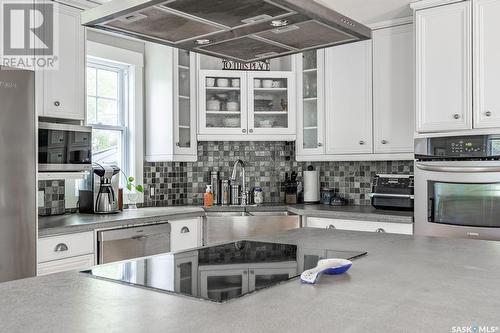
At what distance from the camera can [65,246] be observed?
113 inches

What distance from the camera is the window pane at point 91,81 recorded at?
12.9ft

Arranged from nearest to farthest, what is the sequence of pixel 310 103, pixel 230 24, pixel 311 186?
pixel 230 24, pixel 310 103, pixel 311 186

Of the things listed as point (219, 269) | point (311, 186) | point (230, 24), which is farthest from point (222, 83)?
point (219, 269)

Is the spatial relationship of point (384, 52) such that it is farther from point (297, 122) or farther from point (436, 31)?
point (297, 122)

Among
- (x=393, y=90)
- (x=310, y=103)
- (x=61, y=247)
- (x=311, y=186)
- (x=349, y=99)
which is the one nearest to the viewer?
(x=61, y=247)

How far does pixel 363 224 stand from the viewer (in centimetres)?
361

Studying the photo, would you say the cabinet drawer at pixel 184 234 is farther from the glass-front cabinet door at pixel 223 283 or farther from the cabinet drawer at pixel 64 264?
the glass-front cabinet door at pixel 223 283

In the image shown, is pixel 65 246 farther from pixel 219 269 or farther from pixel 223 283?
pixel 223 283

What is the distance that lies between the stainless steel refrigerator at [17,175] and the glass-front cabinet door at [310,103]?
242cm

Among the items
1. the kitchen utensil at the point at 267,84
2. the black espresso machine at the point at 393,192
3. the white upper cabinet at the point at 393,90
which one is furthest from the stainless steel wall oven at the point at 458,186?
the kitchen utensil at the point at 267,84

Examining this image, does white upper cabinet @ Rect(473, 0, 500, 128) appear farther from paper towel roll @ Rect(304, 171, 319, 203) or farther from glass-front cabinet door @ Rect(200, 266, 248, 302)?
glass-front cabinet door @ Rect(200, 266, 248, 302)

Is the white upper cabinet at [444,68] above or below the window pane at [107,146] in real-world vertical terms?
above

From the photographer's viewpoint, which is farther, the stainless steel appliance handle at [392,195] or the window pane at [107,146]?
the window pane at [107,146]

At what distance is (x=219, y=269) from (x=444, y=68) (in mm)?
2582
